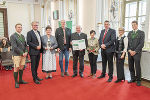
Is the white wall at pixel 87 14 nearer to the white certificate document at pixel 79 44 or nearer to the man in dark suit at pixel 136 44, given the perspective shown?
the white certificate document at pixel 79 44

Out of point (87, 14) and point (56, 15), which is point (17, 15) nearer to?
point (56, 15)

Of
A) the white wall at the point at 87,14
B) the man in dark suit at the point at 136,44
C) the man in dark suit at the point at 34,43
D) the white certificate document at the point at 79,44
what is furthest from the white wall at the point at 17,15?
the man in dark suit at the point at 136,44

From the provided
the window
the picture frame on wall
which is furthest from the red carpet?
the picture frame on wall

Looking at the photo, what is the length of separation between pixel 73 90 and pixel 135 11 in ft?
13.5

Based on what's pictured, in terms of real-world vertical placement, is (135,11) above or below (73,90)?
above

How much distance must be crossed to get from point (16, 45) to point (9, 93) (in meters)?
1.08

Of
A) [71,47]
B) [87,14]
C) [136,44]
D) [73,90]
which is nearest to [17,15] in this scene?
[87,14]

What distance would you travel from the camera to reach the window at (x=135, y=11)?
17.7 feet

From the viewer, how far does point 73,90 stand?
339 centimetres

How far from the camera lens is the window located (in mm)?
5406

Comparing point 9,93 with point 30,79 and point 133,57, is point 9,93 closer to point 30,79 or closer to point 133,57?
point 30,79

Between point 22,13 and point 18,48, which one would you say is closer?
point 18,48

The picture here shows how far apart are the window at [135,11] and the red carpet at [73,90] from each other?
9.53 ft

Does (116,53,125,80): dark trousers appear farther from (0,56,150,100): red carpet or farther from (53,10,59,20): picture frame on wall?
(53,10,59,20): picture frame on wall
